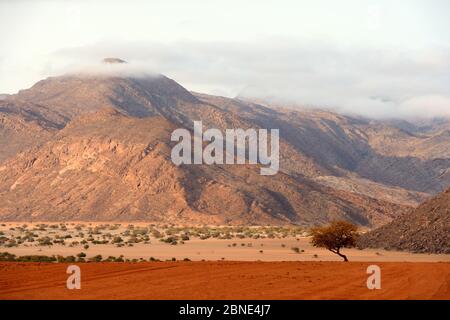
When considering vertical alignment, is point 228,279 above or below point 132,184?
below

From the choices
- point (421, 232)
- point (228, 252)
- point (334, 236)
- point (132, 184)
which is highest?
point (132, 184)

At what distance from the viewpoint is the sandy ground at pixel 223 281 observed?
2431 centimetres

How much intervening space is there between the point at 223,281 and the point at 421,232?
30709 millimetres

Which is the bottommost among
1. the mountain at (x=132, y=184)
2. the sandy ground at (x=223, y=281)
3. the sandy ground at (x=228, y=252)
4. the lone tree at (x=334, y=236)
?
the sandy ground at (x=223, y=281)

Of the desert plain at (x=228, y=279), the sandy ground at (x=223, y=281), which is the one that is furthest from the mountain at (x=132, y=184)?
the sandy ground at (x=223, y=281)

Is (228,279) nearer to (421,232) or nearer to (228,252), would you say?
(228,252)

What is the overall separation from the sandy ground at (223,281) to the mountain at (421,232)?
15366 millimetres

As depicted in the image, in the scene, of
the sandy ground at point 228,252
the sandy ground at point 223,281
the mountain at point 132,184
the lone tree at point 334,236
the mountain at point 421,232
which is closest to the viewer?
the sandy ground at point 223,281

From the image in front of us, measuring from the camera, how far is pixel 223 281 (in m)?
28.5

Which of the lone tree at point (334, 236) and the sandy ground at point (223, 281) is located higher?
the lone tree at point (334, 236)

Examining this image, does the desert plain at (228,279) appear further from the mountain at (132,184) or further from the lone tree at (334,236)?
the mountain at (132,184)

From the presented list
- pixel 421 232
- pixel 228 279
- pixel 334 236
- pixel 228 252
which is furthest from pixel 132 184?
pixel 228 279

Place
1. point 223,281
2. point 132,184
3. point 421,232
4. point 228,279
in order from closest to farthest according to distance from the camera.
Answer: point 223,281 → point 228,279 → point 421,232 → point 132,184
